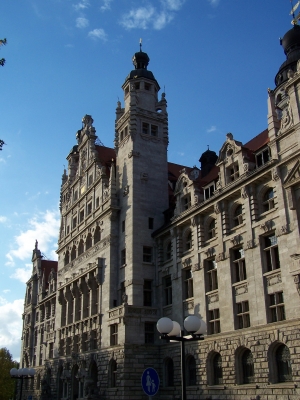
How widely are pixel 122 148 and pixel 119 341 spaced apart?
790 inches

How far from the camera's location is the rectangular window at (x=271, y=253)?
3166 cm

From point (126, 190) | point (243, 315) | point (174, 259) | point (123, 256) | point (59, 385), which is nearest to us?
point (243, 315)

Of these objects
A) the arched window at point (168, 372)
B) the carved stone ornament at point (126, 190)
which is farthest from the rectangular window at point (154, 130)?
the arched window at point (168, 372)

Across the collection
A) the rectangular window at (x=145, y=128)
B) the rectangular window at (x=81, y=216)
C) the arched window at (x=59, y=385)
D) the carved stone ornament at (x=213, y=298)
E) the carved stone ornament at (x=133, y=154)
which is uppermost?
the rectangular window at (x=145, y=128)

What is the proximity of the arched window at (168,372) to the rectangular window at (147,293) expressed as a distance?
5.41 metres

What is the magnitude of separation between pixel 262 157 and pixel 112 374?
23358mm

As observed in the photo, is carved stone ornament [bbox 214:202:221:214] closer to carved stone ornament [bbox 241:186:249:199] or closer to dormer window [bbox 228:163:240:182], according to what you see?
dormer window [bbox 228:163:240:182]

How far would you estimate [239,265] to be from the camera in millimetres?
34719

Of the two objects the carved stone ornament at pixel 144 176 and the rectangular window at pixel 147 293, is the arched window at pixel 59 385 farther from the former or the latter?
the carved stone ornament at pixel 144 176

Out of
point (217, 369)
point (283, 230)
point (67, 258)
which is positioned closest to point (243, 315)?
point (217, 369)

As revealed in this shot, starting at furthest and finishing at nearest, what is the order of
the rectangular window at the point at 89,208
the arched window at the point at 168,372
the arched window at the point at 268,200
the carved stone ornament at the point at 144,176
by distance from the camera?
the rectangular window at the point at 89,208 → the carved stone ornament at the point at 144,176 → the arched window at the point at 168,372 → the arched window at the point at 268,200

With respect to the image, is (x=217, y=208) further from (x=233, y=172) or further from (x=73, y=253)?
(x=73, y=253)

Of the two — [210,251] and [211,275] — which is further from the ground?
[210,251]

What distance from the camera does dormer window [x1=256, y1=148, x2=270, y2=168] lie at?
3488cm
